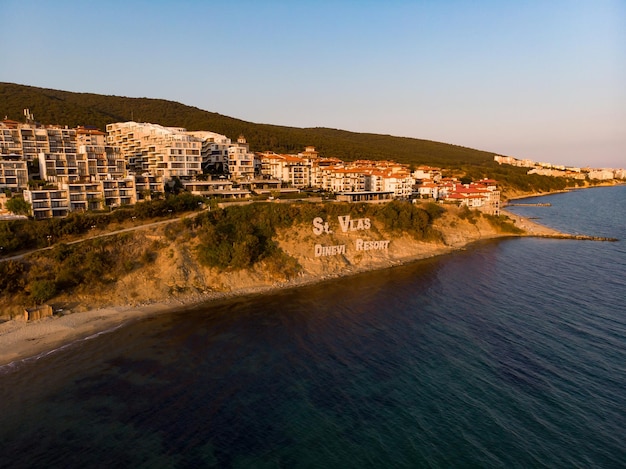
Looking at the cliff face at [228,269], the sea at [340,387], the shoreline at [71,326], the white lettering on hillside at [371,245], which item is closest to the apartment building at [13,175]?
the cliff face at [228,269]

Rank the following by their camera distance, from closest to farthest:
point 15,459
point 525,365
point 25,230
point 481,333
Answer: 1. point 15,459
2. point 525,365
3. point 481,333
4. point 25,230

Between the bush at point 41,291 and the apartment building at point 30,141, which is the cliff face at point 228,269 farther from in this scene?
the apartment building at point 30,141

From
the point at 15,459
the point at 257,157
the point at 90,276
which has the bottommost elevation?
the point at 15,459

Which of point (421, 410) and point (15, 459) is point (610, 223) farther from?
point (15, 459)

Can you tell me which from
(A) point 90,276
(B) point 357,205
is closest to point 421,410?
(A) point 90,276

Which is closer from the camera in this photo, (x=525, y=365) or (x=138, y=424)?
(x=138, y=424)

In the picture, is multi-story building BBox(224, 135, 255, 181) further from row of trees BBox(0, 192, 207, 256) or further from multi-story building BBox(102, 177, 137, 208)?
row of trees BBox(0, 192, 207, 256)

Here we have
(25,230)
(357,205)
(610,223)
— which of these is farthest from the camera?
(610,223)
